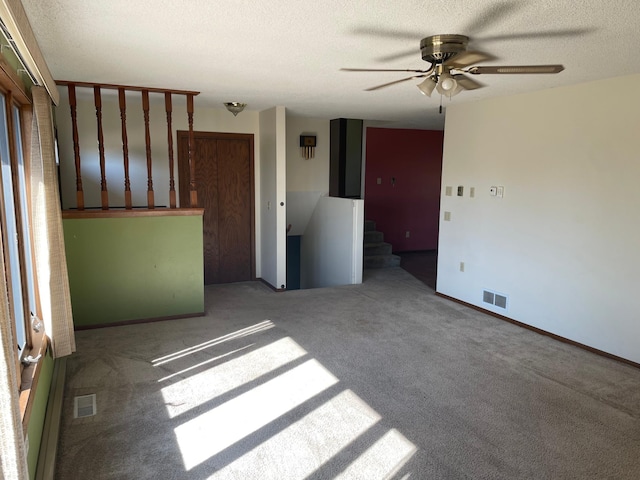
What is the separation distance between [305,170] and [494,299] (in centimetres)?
330

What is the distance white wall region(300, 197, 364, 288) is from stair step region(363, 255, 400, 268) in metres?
0.63

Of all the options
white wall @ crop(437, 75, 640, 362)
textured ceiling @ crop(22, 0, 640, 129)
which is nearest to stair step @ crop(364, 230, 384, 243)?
white wall @ crop(437, 75, 640, 362)

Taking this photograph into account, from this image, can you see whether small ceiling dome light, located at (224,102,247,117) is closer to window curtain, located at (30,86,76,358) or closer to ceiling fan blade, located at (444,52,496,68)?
window curtain, located at (30,86,76,358)

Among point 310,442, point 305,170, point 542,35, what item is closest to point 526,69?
point 542,35

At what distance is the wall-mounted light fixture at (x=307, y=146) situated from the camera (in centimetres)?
659

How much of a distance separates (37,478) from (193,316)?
2.60 meters

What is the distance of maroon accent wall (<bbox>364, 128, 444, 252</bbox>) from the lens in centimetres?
768

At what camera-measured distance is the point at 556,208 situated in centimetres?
405

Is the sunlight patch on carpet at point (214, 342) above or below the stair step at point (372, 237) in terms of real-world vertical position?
below

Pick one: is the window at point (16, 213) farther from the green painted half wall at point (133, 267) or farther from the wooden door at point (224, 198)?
the wooden door at point (224, 198)

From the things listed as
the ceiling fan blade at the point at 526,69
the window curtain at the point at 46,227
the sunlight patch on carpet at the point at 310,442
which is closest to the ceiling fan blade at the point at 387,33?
the ceiling fan blade at the point at 526,69

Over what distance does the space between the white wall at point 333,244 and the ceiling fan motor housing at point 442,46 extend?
3.32 metres

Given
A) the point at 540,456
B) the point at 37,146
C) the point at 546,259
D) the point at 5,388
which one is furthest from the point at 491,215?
the point at 5,388

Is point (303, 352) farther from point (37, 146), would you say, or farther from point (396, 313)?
point (37, 146)
